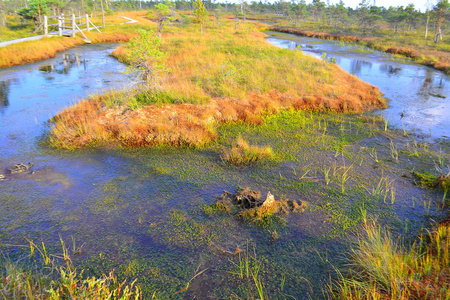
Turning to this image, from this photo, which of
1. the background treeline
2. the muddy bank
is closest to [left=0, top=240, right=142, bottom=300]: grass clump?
the muddy bank

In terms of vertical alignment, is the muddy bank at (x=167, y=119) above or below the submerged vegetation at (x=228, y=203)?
above

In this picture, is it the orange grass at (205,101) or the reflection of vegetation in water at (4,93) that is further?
the reflection of vegetation in water at (4,93)

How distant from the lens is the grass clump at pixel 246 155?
21.6 feet

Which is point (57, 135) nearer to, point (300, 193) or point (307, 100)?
point (300, 193)

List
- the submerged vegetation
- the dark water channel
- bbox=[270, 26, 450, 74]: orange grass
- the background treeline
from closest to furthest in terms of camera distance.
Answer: the submerged vegetation → the dark water channel → bbox=[270, 26, 450, 74]: orange grass → the background treeline

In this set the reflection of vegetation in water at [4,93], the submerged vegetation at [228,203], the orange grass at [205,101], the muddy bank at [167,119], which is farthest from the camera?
the reflection of vegetation in water at [4,93]

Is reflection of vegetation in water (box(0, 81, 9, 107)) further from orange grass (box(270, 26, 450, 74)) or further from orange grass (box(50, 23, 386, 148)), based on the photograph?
orange grass (box(270, 26, 450, 74))

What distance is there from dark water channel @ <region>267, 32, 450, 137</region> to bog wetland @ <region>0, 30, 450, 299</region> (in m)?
0.18

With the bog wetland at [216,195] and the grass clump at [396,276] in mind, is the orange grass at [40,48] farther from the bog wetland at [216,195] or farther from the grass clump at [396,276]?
the grass clump at [396,276]

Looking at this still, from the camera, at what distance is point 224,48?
17.1 m

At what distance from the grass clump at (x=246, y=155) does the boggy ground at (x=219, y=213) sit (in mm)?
196

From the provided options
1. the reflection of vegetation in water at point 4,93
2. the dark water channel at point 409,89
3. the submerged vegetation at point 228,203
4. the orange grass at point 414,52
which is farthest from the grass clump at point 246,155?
the orange grass at point 414,52

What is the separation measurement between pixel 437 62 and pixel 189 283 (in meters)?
23.3

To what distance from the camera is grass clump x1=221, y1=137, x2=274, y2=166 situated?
6.57m
